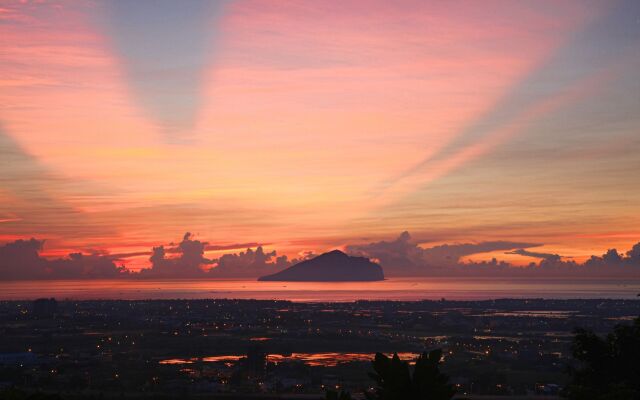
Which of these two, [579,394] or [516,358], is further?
[516,358]

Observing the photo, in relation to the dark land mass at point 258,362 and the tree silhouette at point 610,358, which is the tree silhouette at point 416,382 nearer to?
the tree silhouette at point 610,358

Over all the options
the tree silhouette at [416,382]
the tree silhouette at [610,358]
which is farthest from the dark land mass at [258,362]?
the tree silhouette at [416,382]

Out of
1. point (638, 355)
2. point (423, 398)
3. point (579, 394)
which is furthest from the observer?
point (638, 355)

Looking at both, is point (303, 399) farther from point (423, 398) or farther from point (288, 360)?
point (423, 398)

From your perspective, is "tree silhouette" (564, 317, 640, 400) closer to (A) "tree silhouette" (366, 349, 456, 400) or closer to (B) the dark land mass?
(A) "tree silhouette" (366, 349, 456, 400)

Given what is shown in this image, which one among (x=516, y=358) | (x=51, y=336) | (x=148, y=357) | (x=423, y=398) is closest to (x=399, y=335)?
(x=516, y=358)

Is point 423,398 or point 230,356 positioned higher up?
point 423,398

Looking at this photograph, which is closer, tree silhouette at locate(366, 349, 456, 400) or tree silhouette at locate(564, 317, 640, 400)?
tree silhouette at locate(366, 349, 456, 400)

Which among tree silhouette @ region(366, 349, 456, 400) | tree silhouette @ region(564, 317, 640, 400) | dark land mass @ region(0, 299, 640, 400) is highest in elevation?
tree silhouette @ region(366, 349, 456, 400)

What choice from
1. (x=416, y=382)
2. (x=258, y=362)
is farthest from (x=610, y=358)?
(x=258, y=362)

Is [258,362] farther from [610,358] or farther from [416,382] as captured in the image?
[416,382]

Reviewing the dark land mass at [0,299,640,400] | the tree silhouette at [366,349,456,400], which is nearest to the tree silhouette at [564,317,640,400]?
the tree silhouette at [366,349,456,400]
